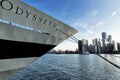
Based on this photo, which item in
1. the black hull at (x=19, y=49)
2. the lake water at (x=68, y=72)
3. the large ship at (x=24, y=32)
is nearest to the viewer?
the large ship at (x=24, y=32)

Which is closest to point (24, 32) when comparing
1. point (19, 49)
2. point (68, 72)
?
point (19, 49)

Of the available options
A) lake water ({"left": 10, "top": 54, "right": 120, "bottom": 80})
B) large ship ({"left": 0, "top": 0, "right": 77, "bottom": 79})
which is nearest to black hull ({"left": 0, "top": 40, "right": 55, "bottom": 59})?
large ship ({"left": 0, "top": 0, "right": 77, "bottom": 79})

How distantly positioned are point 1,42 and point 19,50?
1.12 m

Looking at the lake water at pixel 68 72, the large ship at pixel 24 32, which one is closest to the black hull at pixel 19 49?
the large ship at pixel 24 32

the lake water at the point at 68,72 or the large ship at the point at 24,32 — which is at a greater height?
the large ship at the point at 24,32

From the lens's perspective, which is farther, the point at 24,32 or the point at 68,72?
the point at 68,72

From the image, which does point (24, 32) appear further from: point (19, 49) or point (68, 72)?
point (68, 72)

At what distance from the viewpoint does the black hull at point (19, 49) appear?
5094mm

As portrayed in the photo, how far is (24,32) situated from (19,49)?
926mm

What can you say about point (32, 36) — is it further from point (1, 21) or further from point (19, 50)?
point (1, 21)

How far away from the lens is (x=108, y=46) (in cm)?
15738

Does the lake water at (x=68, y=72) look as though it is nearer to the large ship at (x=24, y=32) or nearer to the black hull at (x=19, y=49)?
the black hull at (x=19, y=49)

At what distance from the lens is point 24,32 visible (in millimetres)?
5543

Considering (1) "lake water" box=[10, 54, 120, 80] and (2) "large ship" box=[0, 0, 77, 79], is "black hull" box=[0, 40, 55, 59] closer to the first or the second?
(2) "large ship" box=[0, 0, 77, 79]
